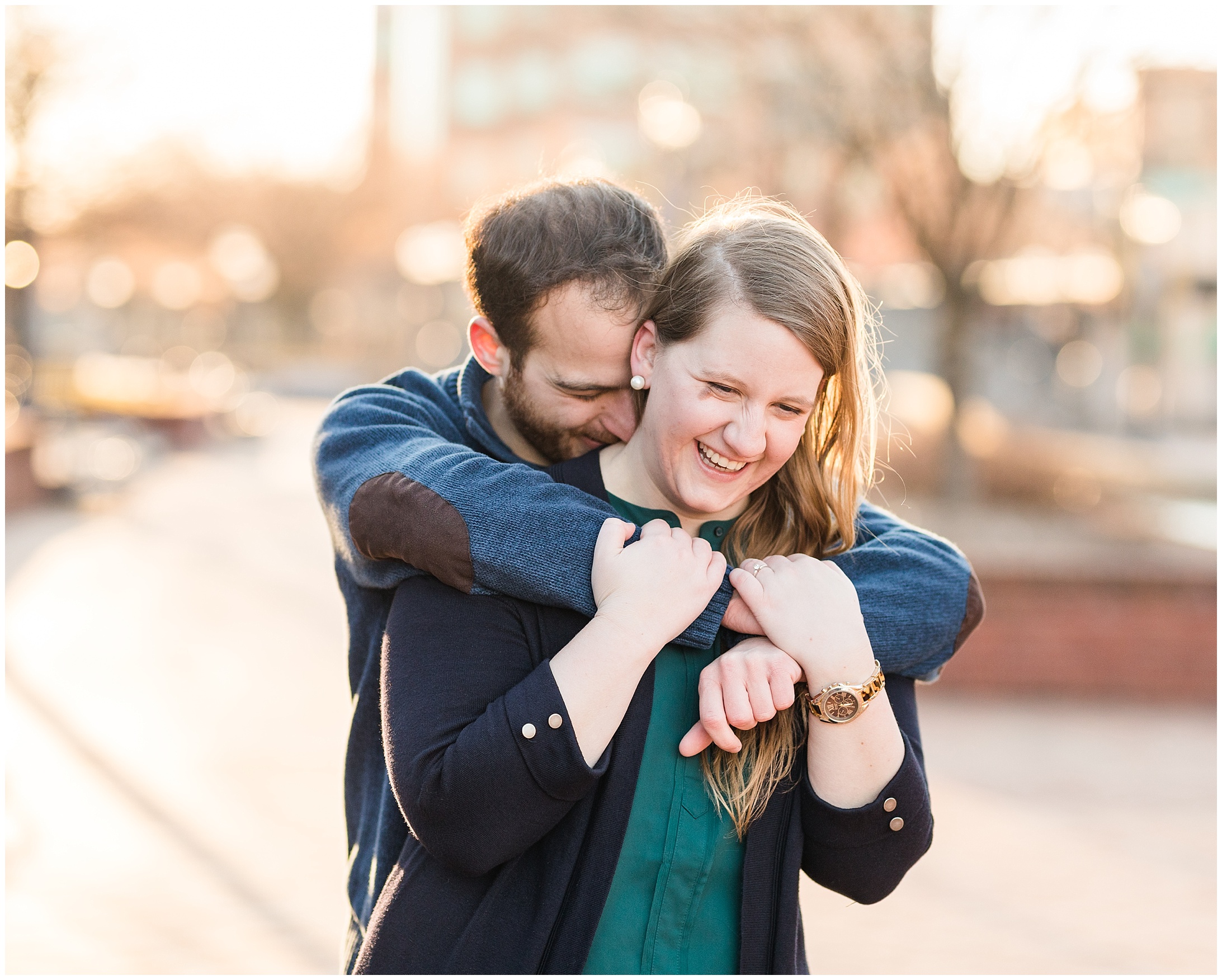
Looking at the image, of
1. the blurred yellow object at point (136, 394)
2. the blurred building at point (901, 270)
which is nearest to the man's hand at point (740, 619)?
the blurred building at point (901, 270)

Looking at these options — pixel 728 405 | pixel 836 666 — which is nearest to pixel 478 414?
pixel 728 405

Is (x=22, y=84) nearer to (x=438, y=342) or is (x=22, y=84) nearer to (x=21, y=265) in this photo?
(x=21, y=265)

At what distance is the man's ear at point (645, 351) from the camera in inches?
69.9

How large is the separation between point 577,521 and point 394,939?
626mm

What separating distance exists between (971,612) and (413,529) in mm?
903

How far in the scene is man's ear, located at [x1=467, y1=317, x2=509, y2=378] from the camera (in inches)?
77.7

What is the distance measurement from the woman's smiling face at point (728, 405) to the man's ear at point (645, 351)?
0.26 ft

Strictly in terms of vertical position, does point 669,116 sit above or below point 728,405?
below

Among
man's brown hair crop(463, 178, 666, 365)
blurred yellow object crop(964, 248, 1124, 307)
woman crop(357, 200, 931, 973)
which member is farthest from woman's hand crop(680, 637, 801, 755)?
blurred yellow object crop(964, 248, 1124, 307)

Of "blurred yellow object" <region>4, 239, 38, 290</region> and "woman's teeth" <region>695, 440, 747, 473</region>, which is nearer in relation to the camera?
"woman's teeth" <region>695, 440, 747, 473</region>

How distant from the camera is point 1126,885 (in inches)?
186

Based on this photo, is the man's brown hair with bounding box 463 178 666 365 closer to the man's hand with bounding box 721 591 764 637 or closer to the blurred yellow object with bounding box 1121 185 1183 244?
the man's hand with bounding box 721 591 764 637

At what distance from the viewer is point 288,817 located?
514cm

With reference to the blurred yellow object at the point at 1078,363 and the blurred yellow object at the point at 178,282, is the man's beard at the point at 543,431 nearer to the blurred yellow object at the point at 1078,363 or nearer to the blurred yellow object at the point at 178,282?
the blurred yellow object at the point at 1078,363
